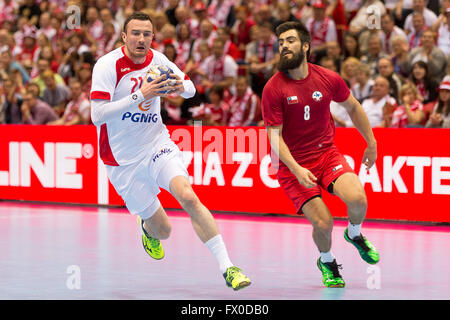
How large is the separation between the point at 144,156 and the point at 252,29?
9102 mm

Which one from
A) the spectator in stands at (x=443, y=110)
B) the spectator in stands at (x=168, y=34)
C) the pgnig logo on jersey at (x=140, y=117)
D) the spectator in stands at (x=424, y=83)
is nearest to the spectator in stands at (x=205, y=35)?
the spectator in stands at (x=168, y=34)

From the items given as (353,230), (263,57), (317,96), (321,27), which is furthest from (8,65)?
(353,230)

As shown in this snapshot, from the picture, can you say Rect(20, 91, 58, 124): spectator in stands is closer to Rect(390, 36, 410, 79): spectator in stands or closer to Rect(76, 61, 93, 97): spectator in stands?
Rect(76, 61, 93, 97): spectator in stands

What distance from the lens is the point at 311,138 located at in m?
8.26

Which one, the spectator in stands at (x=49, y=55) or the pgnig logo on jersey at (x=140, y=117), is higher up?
the spectator in stands at (x=49, y=55)

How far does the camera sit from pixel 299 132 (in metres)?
8.21

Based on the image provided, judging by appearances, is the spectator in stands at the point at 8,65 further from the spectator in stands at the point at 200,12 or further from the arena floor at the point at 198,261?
the arena floor at the point at 198,261

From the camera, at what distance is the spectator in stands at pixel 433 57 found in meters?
14.4

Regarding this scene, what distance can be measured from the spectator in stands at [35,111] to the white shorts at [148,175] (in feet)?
27.6

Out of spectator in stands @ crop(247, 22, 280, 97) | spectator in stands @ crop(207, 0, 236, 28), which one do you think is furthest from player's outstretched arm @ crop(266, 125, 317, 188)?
spectator in stands @ crop(207, 0, 236, 28)

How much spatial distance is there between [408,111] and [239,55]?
15.7 feet

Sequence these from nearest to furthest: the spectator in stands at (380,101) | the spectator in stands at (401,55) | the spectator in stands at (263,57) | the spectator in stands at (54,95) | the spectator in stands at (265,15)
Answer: the spectator in stands at (380,101)
the spectator in stands at (401,55)
the spectator in stands at (263,57)
the spectator in stands at (265,15)
the spectator in stands at (54,95)

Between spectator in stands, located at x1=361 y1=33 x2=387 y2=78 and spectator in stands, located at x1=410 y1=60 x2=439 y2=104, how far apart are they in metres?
0.97

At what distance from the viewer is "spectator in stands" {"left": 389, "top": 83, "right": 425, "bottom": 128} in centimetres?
1333
